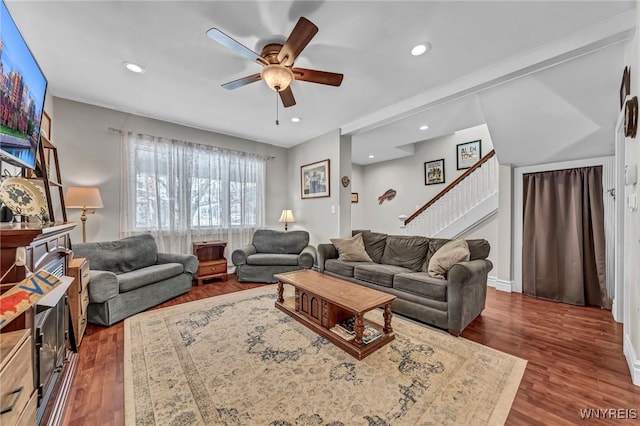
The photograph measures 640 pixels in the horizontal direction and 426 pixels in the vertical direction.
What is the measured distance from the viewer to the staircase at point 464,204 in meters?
4.12

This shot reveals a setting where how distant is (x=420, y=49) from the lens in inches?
87.2

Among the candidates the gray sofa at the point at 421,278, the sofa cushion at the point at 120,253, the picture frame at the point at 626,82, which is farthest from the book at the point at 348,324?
the picture frame at the point at 626,82

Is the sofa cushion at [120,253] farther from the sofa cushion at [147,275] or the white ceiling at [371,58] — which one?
the white ceiling at [371,58]

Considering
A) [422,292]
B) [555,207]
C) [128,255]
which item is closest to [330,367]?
[422,292]

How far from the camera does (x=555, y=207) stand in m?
3.43

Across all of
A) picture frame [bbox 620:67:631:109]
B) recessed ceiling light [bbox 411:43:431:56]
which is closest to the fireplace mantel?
recessed ceiling light [bbox 411:43:431:56]

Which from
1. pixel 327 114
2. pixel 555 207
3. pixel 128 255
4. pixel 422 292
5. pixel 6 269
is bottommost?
pixel 422 292

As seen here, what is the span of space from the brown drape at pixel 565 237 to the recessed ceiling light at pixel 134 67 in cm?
495

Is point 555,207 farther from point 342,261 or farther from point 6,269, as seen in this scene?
point 6,269

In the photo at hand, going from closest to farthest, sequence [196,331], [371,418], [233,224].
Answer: [371,418]
[196,331]
[233,224]

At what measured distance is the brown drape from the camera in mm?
3129

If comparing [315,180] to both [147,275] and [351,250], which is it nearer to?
[351,250]

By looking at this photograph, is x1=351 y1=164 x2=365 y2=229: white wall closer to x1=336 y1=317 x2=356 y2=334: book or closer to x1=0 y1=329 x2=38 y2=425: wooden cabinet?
x1=336 y1=317 x2=356 y2=334: book

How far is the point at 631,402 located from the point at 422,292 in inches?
54.5
